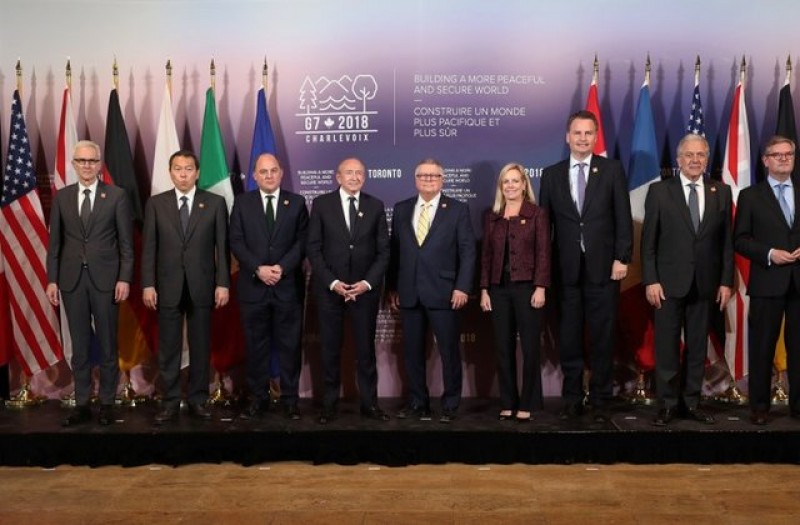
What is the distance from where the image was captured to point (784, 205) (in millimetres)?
4477

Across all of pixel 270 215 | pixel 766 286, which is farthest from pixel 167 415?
pixel 766 286

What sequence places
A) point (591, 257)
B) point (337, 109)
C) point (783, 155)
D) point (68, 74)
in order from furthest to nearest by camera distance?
point (337, 109) < point (68, 74) < point (591, 257) < point (783, 155)

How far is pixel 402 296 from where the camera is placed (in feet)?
15.4

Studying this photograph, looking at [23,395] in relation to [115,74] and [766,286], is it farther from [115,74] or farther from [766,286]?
[766,286]

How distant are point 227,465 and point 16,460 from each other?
Result: 1.12 metres

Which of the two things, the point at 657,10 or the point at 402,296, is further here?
the point at 657,10

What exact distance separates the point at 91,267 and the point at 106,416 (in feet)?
2.76

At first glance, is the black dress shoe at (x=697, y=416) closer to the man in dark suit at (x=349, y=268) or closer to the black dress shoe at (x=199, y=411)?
the man in dark suit at (x=349, y=268)

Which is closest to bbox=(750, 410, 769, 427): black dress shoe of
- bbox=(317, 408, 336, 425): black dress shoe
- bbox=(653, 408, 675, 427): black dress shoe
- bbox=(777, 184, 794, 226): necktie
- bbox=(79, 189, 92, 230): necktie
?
bbox=(653, 408, 675, 427): black dress shoe

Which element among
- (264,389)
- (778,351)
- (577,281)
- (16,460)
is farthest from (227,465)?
(778,351)

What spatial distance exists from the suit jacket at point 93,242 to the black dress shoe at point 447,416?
1.94 metres

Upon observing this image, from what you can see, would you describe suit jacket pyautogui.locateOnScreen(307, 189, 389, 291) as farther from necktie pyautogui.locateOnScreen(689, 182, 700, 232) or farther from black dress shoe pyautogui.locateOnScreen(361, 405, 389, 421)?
necktie pyautogui.locateOnScreen(689, 182, 700, 232)

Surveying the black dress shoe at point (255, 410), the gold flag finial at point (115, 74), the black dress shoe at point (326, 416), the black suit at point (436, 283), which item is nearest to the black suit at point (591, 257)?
the black suit at point (436, 283)

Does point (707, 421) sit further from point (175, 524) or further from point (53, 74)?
point (53, 74)
